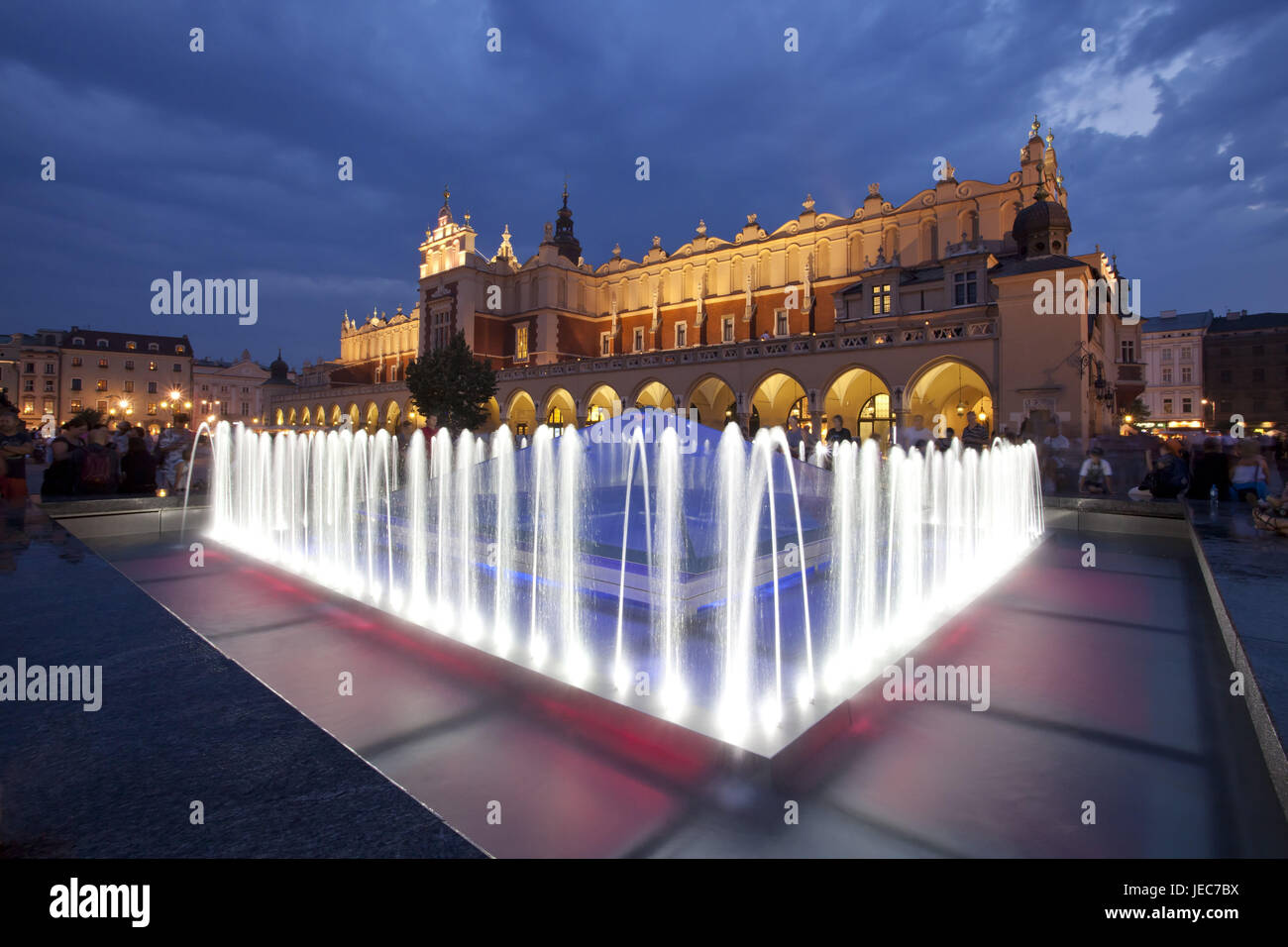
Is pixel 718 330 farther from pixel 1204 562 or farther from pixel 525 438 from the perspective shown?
pixel 1204 562

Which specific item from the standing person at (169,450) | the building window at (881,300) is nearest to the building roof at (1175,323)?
the building window at (881,300)

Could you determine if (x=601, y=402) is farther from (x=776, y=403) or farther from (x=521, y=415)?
(x=776, y=403)

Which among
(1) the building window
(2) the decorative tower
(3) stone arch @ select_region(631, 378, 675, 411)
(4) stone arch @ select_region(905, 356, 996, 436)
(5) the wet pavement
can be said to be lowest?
(5) the wet pavement

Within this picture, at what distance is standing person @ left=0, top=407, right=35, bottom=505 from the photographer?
9.76 meters

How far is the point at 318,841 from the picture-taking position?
206 cm

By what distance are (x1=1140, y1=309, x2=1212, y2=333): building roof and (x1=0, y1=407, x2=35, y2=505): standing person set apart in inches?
3018

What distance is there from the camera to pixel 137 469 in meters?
12.8

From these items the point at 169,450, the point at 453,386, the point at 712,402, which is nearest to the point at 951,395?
the point at 712,402

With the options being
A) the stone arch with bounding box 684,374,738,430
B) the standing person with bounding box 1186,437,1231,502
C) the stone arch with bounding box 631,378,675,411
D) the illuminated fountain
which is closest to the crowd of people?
the illuminated fountain

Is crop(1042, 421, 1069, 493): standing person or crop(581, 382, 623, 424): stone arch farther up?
crop(581, 382, 623, 424): stone arch

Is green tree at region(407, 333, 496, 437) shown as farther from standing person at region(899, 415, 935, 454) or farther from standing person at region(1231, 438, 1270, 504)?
standing person at region(1231, 438, 1270, 504)

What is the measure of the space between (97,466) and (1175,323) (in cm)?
8055

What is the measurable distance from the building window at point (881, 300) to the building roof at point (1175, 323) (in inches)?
1829
